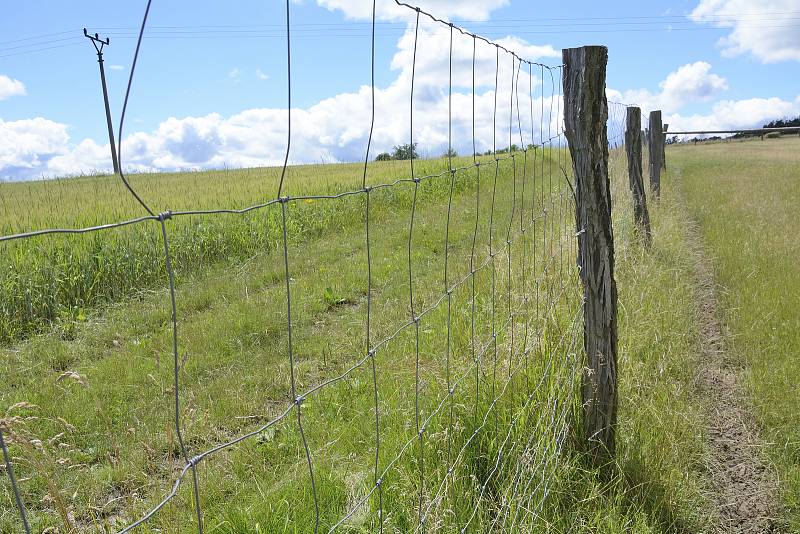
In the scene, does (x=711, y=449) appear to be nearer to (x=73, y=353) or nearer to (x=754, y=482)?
(x=754, y=482)

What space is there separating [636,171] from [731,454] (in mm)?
4912

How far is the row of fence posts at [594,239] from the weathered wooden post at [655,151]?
26.0 feet

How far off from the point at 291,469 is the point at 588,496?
4.49ft

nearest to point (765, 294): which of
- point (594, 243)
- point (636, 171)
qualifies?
point (636, 171)

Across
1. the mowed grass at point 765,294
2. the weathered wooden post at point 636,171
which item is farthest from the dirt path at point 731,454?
the weathered wooden post at point 636,171

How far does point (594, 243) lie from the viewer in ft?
9.91

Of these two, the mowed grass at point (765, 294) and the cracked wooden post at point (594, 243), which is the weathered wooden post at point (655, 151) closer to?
the mowed grass at point (765, 294)

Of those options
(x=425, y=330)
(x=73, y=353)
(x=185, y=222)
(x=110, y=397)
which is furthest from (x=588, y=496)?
(x=185, y=222)

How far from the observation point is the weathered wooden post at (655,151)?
34.5ft

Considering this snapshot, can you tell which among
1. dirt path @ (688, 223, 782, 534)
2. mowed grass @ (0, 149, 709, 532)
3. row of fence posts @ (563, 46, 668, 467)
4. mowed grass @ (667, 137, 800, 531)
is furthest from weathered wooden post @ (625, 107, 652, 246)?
row of fence posts @ (563, 46, 668, 467)

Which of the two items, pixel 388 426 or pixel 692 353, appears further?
pixel 692 353

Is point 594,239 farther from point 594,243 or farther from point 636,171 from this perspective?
point 636,171

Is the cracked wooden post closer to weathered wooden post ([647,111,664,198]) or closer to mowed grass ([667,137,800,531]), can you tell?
mowed grass ([667,137,800,531])

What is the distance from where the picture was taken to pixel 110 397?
154 inches
